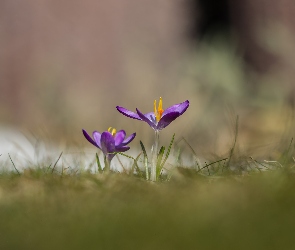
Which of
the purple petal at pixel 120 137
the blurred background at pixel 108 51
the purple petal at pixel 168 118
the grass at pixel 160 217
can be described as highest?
the blurred background at pixel 108 51

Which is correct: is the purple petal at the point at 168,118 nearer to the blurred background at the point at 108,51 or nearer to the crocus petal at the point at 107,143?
the crocus petal at the point at 107,143

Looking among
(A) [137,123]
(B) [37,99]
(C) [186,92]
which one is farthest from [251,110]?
(B) [37,99]

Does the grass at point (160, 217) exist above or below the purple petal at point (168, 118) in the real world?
below

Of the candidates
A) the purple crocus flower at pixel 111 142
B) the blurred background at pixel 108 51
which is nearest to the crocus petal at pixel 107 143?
the purple crocus flower at pixel 111 142

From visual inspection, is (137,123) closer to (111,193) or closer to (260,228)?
(111,193)

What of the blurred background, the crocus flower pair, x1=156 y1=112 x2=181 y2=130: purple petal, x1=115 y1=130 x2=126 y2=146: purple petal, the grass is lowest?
the grass

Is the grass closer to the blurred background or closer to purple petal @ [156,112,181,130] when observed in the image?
purple petal @ [156,112,181,130]

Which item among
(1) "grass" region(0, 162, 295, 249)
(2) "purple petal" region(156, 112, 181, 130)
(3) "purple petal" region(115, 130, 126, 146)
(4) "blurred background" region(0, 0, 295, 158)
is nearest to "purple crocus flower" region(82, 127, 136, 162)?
(3) "purple petal" region(115, 130, 126, 146)
